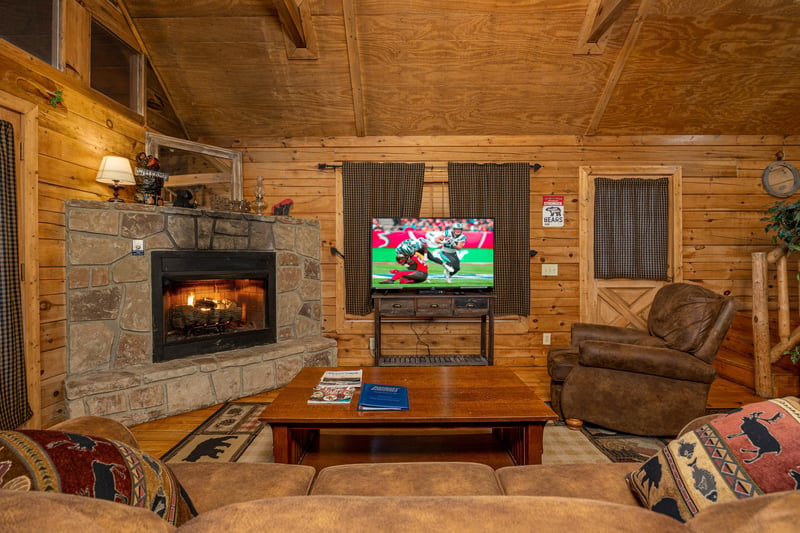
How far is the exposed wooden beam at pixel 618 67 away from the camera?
3.11 meters

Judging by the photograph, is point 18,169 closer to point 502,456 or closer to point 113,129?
point 113,129

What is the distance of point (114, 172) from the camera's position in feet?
9.23

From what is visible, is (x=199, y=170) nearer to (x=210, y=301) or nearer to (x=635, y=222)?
(x=210, y=301)

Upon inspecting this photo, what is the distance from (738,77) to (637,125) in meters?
0.83

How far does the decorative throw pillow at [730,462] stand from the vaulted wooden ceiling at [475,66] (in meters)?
3.01

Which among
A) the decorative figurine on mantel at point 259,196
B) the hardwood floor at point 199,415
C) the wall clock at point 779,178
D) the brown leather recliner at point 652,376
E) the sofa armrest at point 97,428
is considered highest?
the wall clock at point 779,178

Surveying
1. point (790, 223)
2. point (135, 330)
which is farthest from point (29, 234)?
point (790, 223)

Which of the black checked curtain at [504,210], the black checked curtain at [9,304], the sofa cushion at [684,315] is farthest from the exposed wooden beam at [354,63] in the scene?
the sofa cushion at [684,315]

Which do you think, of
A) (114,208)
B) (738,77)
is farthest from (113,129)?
(738,77)

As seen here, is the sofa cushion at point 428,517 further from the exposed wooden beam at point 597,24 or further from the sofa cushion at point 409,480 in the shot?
the exposed wooden beam at point 597,24

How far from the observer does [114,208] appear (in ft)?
8.95

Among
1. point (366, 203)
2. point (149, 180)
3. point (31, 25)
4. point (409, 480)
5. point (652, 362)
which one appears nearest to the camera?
point (409, 480)

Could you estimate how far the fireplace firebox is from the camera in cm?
297

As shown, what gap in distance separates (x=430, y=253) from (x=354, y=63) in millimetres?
1788
